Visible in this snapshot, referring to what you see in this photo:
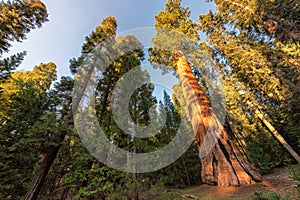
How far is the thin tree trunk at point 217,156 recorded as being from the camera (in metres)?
5.31

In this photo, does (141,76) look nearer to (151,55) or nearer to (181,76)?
(181,76)

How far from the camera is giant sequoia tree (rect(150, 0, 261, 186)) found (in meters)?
5.46

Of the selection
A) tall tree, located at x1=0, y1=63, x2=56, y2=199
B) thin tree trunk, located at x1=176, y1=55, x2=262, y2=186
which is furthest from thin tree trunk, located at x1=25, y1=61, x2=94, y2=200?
thin tree trunk, located at x1=176, y1=55, x2=262, y2=186

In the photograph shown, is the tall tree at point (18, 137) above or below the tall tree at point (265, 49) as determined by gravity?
below

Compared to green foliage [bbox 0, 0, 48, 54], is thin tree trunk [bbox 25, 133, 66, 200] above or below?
below

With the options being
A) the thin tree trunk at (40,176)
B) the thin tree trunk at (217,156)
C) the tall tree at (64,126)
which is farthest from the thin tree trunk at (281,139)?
the thin tree trunk at (40,176)

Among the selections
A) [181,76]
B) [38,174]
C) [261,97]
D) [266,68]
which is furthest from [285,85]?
[38,174]

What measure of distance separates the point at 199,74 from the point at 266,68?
481 cm

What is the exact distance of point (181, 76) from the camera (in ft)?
31.1

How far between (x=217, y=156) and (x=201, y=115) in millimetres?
1935

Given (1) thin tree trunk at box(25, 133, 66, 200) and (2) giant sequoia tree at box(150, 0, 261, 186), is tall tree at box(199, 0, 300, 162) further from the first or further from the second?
(1) thin tree trunk at box(25, 133, 66, 200)

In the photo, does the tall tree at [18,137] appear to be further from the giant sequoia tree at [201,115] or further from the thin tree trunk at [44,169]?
the giant sequoia tree at [201,115]

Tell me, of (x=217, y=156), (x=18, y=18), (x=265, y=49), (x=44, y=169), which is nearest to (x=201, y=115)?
(x=217, y=156)

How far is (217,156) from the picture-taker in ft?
19.5
